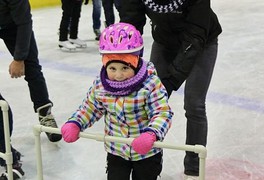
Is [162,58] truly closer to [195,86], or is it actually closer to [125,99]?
[195,86]

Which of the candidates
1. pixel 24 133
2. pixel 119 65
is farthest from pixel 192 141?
pixel 24 133

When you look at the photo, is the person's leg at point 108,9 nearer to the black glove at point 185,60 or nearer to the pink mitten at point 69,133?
the black glove at point 185,60

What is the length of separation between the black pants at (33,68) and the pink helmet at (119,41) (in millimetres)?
1069

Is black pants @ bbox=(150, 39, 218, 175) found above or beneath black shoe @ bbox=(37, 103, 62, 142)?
above

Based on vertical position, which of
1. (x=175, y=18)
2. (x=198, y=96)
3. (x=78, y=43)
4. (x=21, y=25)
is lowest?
(x=78, y=43)

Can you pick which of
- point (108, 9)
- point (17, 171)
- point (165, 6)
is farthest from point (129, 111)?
point (108, 9)

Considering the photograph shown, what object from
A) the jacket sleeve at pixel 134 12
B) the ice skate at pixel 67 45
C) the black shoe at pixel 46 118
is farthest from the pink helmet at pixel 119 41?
the ice skate at pixel 67 45

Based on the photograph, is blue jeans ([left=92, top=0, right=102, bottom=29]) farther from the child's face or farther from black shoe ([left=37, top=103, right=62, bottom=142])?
the child's face

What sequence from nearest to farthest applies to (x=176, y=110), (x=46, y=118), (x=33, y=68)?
(x=33, y=68) < (x=46, y=118) < (x=176, y=110)

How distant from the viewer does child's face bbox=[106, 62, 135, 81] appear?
1.58 metres

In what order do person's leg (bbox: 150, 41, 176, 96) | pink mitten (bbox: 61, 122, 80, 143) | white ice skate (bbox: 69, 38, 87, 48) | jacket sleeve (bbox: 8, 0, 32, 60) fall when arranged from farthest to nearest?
white ice skate (bbox: 69, 38, 87, 48)
jacket sleeve (bbox: 8, 0, 32, 60)
person's leg (bbox: 150, 41, 176, 96)
pink mitten (bbox: 61, 122, 80, 143)

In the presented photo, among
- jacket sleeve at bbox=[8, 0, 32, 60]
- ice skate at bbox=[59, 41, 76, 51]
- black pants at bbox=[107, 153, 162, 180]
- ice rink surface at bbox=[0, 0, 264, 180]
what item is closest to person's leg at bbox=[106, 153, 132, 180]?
black pants at bbox=[107, 153, 162, 180]

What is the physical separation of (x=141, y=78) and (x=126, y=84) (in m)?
0.05

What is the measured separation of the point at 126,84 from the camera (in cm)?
157
